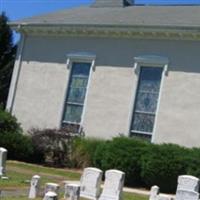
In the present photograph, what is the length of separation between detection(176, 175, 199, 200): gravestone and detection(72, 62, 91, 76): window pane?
470 inches

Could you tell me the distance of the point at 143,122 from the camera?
2280 cm

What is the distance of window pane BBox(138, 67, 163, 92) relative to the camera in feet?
74.3

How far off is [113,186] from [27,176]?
14.0 feet

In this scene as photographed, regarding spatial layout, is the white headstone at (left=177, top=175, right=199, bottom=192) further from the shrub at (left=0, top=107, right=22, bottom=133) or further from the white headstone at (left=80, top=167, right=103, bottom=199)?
the shrub at (left=0, top=107, right=22, bottom=133)

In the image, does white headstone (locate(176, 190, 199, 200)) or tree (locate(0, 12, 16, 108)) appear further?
tree (locate(0, 12, 16, 108))

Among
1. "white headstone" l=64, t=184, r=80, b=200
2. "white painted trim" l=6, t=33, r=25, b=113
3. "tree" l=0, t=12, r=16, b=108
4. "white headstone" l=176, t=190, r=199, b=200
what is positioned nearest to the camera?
"white headstone" l=176, t=190, r=199, b=200

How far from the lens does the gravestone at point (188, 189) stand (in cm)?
1209

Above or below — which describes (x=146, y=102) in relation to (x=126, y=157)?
above

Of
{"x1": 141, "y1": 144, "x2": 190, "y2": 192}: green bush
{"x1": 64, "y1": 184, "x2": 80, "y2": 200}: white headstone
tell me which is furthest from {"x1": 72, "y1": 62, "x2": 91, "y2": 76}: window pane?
{"x1": 64, "y1": 184, "x2": 80, "y2": 200}: white headstone

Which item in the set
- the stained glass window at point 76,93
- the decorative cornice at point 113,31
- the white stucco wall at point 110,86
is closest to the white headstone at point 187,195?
the white stucco wall at point 110,86

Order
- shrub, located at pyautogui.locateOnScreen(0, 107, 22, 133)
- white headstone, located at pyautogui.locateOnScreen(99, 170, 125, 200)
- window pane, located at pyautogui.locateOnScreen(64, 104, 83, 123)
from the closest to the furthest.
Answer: white headstone, located at pyautogui.locateOnScreen(99, 170, 125, 200)
shrub, located at pyautogui.locateOnScreen(0, 107, 22, 133)
window pane, located at pyautogui.locateOnScreen(64, 104, 83, 123)

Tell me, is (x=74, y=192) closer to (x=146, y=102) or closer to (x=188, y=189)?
(x=188, y=189)

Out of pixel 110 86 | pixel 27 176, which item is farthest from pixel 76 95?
pixel 27 176

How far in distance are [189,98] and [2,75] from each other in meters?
17.0
